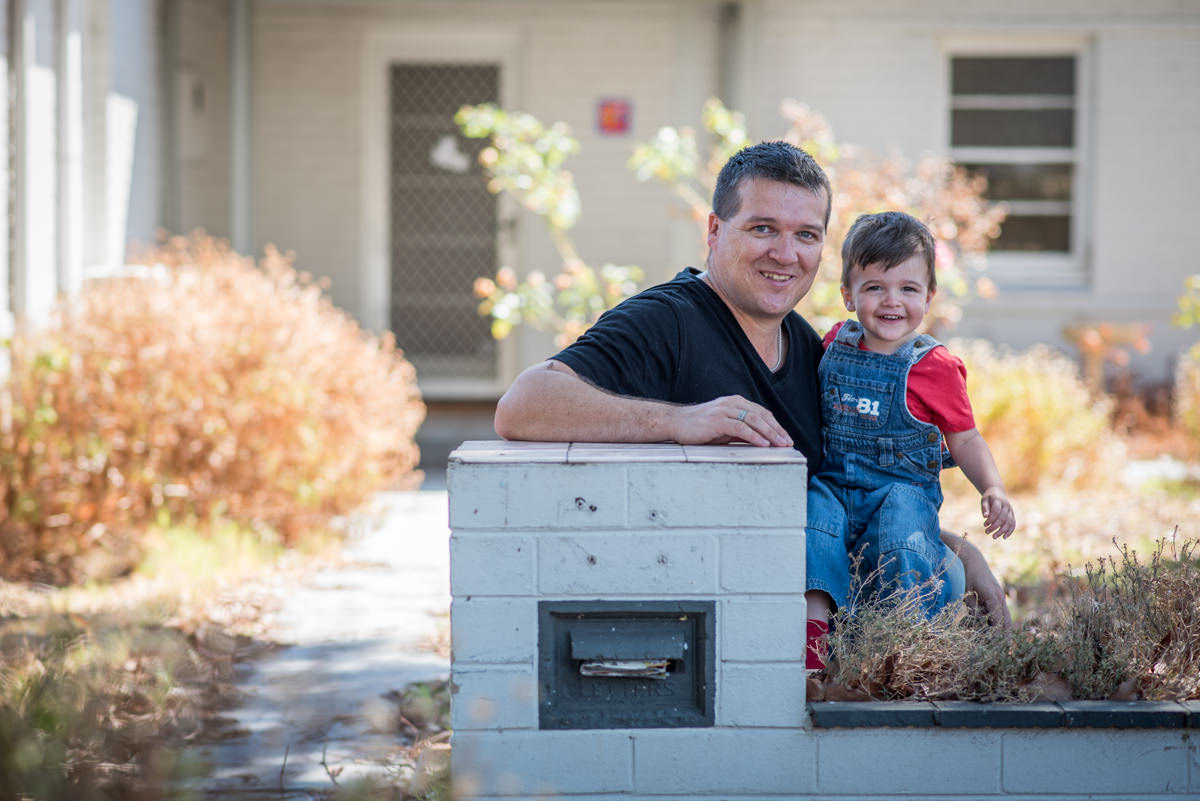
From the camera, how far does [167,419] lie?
5742mm

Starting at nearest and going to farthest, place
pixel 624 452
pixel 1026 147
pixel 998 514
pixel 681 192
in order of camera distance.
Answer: pixel 624 452, pixel 998 514, pixel 681 192, pixel 1026 147

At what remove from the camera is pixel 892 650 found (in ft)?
8.57

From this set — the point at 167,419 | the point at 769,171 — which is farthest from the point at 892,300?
the point at 167,419

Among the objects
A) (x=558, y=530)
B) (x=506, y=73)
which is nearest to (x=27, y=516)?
(x=558, y=530)

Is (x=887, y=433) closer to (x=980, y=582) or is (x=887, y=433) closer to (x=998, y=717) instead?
(x=980, y=582)

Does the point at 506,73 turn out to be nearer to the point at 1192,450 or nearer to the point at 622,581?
the point at 1192,450

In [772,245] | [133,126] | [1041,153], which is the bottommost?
[772,245]

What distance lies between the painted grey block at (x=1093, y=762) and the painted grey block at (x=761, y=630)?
0.48m

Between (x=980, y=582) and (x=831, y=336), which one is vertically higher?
(x=831, y=336)

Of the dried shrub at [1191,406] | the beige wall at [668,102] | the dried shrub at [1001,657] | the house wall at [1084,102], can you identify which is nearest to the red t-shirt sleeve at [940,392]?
the dried shrub at [1001,657]

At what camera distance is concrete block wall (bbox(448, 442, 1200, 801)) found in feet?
7.95

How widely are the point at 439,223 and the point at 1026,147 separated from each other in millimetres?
4765

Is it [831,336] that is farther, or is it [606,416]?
[831,336]

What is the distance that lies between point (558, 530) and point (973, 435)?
3.50 feet
